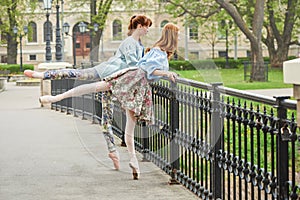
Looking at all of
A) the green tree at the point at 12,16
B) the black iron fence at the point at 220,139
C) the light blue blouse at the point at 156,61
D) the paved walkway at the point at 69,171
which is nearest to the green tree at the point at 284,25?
the green tree at the point at 12,16

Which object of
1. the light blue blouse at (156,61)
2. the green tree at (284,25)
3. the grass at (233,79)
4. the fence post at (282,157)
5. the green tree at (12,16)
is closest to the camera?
the fence post at (282,157)

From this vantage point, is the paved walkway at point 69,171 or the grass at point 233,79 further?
the grass at point 233,79

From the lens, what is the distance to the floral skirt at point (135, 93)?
960 cm

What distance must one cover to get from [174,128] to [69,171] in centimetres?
170

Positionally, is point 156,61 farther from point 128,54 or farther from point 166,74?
point 128,54

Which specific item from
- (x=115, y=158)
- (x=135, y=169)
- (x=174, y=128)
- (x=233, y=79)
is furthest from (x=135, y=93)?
(x=233, y=79)

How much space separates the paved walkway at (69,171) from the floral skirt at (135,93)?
84cm

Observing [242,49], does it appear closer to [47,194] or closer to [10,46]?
[10,46]

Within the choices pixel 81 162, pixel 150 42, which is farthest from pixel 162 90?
pixel 81 162

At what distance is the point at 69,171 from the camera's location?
10586 mm

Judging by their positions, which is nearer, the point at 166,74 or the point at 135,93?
the point at 166,74

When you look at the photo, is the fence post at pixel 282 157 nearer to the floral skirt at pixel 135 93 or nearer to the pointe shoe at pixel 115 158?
the floral skirt at pixel 135 93

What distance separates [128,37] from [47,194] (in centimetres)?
218

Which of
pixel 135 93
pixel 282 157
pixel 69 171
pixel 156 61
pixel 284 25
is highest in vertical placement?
pixel 284 25
